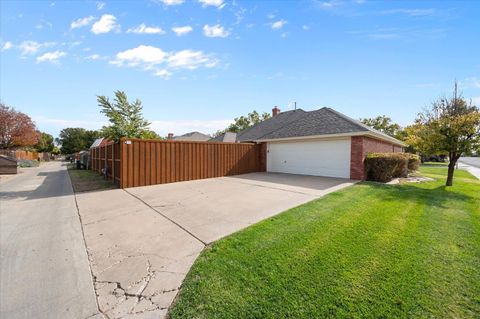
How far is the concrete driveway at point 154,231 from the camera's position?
8.40 ft

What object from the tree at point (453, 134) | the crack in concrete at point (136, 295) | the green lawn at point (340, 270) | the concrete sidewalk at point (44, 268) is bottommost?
the concrete sidewalk at point (44, 268)

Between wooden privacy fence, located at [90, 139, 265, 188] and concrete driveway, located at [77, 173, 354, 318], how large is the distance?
1.66m

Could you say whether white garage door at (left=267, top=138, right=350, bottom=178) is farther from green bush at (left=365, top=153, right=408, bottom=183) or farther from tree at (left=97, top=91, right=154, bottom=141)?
tree at (left=97, top=91, right=154, bottom=141)

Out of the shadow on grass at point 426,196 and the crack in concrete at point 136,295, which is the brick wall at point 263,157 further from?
the crack in concrete at point 136,295

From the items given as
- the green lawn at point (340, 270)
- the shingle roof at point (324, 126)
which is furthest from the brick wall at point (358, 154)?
the green lawn at point (340, 270)

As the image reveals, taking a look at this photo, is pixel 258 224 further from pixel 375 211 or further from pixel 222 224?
pixel 375 211

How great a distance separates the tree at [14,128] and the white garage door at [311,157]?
29.1 meters

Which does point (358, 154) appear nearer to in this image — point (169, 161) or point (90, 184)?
point (169, 161)

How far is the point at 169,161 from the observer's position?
1084 cm

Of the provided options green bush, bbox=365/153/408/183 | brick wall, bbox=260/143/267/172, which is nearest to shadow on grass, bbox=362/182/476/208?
green bush, bbox=365/153/408/183

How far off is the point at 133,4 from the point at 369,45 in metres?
9.48

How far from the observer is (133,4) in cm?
741

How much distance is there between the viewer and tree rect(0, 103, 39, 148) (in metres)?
23.9

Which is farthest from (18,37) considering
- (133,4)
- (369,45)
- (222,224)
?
(369,45)
